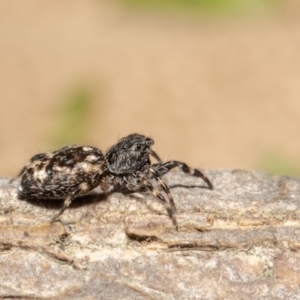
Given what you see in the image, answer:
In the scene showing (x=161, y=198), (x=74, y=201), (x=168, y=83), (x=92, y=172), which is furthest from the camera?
(x=168, y=83)

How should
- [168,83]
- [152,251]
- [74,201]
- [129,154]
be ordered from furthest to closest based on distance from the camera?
[168,83]
[129,154]
[74,201]
[152,251]

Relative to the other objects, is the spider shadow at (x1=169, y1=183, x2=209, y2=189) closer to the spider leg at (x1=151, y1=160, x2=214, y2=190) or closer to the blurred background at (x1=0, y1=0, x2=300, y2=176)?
the spider leg at (x1=151, y1=160, x2=214, y2=190)

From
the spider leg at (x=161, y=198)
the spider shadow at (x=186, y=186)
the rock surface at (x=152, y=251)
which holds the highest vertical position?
the spider shadow at (x=186, y=186)

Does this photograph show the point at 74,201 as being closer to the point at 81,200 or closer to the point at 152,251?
the point at 81,200

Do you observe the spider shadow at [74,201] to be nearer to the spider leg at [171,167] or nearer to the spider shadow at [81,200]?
the spider shadow at [81,200]

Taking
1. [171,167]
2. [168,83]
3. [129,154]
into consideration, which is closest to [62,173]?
[129,154]

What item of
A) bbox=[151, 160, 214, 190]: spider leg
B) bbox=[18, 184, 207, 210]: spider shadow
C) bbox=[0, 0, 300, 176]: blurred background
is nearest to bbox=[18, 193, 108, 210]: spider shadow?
bbox=[18, 184, 207, 210]: spider shadow

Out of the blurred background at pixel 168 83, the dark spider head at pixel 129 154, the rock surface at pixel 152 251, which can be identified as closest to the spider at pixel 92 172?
the dark spider head at pixel 129 154
